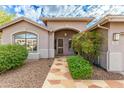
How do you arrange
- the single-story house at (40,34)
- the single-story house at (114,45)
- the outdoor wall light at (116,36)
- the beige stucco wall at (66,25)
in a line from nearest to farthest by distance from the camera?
the outdoor wall light at (116,36)
the single-story house at (114,45)
the single-story house at (40,34)
the beige stucco wall at (66,25)

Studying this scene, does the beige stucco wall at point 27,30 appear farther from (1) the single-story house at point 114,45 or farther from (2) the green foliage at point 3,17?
(2) the green foliage at point 3,17

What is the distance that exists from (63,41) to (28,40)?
17.8 feet

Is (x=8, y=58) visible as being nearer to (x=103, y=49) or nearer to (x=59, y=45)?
(x=103, y=49)

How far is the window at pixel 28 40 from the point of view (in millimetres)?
16297

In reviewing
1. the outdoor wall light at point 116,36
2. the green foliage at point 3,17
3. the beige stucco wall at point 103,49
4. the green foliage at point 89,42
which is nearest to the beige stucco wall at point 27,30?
the green foliage at point 89,42

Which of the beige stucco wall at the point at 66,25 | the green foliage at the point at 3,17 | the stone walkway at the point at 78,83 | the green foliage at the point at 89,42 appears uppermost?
the green foliage at the point at 3,17

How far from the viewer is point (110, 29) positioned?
31.7ft

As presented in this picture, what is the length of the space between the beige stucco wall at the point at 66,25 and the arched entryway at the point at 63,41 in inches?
94.0

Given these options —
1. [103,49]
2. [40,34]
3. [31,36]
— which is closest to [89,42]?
[103,49]

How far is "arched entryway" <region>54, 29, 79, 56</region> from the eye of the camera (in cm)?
2003

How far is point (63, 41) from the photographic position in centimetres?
2019

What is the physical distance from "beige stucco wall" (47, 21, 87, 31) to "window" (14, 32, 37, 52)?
2493 millimetres

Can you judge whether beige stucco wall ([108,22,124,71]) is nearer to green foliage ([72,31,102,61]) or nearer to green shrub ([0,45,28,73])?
green foliage ([72,31,102,61])
